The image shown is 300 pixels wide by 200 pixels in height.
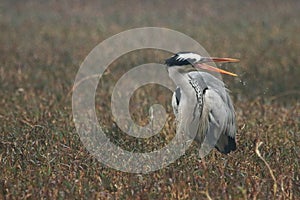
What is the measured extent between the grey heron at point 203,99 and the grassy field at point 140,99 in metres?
0.19

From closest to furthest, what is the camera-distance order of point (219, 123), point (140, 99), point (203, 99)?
1. point (203, 99)
2. point (219, 123)
3. point (140, 99)

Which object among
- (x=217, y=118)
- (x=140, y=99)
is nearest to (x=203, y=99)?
(x=217, y=118)

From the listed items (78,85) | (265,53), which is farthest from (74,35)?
(78,85)

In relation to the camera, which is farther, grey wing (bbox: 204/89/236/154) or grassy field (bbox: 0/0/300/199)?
grey wing (bbox: 204/89/236/154)

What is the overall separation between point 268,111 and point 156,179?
3.00 meters

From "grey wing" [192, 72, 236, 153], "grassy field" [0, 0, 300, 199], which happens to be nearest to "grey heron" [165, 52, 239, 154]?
"grey wing" [192, 72, 236, 153]

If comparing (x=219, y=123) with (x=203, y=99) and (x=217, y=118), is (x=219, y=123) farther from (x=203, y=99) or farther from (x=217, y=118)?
(x=203, y=99)

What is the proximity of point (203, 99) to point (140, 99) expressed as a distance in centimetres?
264

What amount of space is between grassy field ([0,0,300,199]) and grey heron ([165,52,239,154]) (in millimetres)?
189

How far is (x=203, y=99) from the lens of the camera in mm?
5938

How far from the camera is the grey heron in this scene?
589 centimetres

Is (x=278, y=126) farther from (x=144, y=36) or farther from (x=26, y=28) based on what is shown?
(x=26, y=28)

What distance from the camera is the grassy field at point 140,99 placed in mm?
Answer: 4957

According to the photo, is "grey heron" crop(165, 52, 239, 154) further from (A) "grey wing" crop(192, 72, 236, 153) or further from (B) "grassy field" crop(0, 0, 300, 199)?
(B) "grassy field" crop(0, 0, 300, 199)
